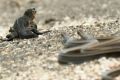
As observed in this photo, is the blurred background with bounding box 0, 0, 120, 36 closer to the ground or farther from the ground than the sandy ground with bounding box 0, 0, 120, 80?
farther from the ground

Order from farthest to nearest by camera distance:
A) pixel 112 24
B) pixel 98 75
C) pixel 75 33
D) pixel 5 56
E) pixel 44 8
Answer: pixel 44 8
pixel 112 24
pixel 75 33
pixel 5 56
pixel 98 75

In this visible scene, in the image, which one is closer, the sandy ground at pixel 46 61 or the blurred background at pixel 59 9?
the sandy ground at pixel 46 61

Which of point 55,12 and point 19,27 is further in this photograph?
point 55,12

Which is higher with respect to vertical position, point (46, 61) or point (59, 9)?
point (59, 9)

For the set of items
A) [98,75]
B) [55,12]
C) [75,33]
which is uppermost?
[55,12]

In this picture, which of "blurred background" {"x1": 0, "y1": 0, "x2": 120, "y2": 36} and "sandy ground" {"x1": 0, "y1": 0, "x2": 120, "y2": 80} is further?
"blurred background" {"x1": 0, "y1": 0, "x2": 120, "y2": 36}

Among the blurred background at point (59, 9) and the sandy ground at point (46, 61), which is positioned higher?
the blurred background at point (59, 9)

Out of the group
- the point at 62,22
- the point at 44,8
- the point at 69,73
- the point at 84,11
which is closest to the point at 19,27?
the point at 69,73

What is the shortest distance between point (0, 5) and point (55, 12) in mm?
3534

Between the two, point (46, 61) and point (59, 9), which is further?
point (59, 9)

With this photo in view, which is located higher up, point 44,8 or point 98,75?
point 44,8

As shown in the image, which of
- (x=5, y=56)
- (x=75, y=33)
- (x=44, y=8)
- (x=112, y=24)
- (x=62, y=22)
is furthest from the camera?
(x=44, y=8)

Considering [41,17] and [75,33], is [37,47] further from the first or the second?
[41,17]

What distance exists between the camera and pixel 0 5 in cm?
2606
